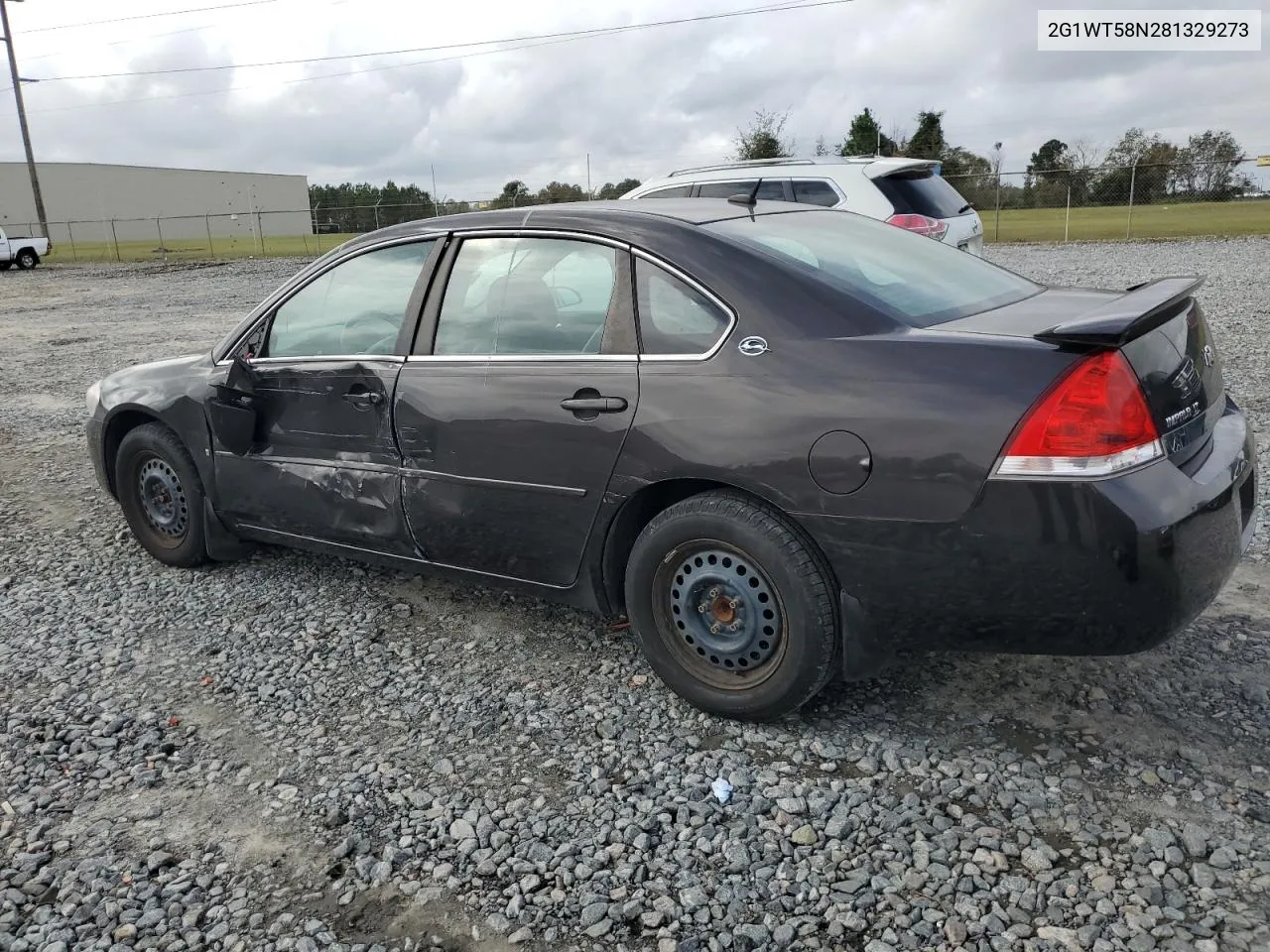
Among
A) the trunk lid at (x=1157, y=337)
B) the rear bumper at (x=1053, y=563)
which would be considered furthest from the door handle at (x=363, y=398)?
the trunk lid at (x=1157, y=337)

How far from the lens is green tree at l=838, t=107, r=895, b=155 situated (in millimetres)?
45281

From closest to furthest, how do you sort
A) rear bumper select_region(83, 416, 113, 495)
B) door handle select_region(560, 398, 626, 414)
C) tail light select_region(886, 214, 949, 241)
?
1. door handle select_region(560, 398, 626, 414)
2. rear bumper select_region(83, 416, 113, 495)
3. tail light select_region(886, 214, 949, 241)

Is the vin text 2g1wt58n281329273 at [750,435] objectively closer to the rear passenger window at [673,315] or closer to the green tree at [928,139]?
the rear passenger window at [673,315]

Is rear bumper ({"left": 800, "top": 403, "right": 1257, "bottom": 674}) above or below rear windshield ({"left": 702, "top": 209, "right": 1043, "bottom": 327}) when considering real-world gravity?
below

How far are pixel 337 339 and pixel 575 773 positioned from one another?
2.03 metres

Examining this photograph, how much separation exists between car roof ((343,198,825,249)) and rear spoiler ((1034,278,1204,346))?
1265 mm

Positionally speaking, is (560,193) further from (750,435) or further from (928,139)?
(750,435)

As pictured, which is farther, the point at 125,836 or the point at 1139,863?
the point at 125,836

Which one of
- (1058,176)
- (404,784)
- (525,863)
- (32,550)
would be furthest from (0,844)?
(1058,176)

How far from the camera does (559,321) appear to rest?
350 cm

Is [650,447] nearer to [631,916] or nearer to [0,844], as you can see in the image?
[631,916]

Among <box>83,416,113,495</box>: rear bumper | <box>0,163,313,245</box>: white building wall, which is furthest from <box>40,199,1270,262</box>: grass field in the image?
<box>0,163,313,245</box>: white building wall

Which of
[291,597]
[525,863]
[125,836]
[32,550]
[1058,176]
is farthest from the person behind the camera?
[1058,176]

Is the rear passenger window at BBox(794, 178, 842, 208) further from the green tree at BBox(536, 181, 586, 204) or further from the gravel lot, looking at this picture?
the green tree at BBox(536, 181, 586, 204)
